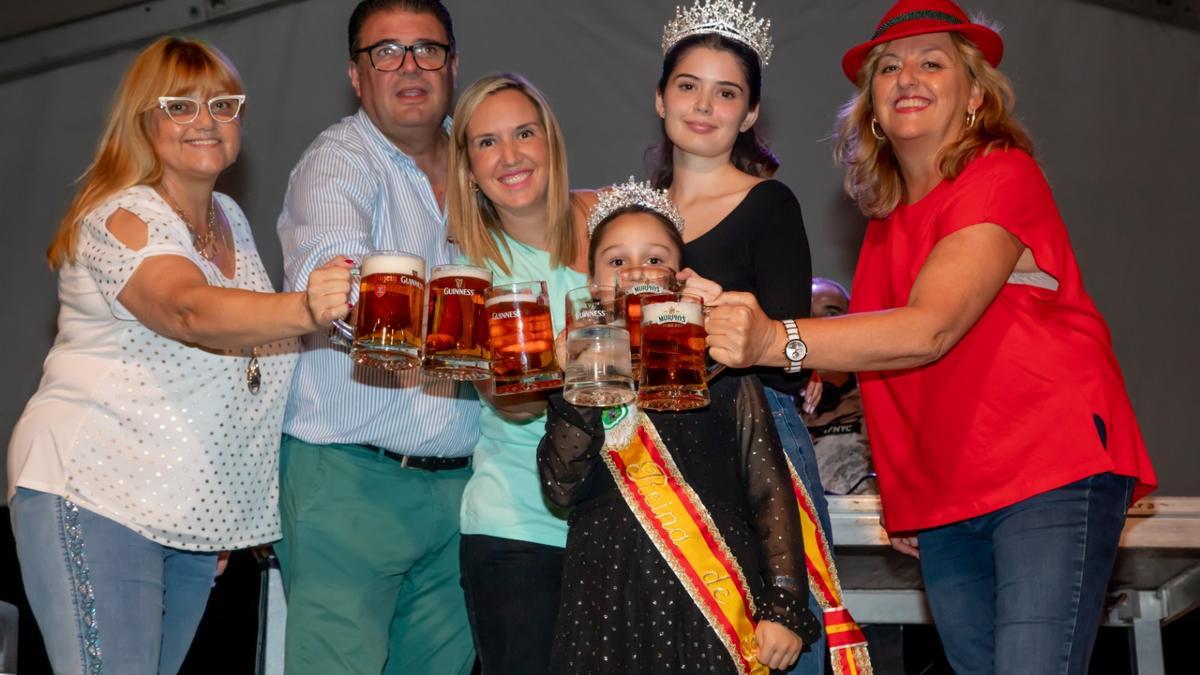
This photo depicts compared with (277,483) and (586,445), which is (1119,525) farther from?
(277,483)

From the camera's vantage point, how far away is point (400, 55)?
10.9 ft

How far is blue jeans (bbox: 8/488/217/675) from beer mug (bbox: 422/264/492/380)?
0.84m

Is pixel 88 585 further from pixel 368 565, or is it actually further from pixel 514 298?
pixel 514 298

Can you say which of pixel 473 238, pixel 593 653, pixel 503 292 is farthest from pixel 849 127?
pixel 593 653

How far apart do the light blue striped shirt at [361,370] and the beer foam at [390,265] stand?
2.26 ft

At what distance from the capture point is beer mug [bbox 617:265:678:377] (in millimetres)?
2297

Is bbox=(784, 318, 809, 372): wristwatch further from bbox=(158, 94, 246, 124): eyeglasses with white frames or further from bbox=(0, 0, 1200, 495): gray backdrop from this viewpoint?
bbox=(0, 0, 1200, 495): gray backdrop

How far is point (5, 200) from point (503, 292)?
3557 mm

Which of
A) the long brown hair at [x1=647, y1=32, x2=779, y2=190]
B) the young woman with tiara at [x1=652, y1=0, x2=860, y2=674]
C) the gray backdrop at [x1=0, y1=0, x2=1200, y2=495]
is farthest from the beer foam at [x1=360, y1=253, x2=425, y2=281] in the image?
the gray backdrop at [x1=0, y1=0, x2=1200, y2=495]

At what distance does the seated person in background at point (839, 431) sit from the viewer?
14.0 feet

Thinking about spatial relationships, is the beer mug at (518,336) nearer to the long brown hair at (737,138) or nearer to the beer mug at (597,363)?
the beer mug at (597,363)

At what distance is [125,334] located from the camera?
8.96 ft

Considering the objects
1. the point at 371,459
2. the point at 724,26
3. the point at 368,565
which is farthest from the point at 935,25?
the point at 368,565

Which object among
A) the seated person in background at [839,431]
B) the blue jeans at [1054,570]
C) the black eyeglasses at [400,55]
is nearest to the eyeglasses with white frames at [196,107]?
the black eyeglasses at [400,55]
